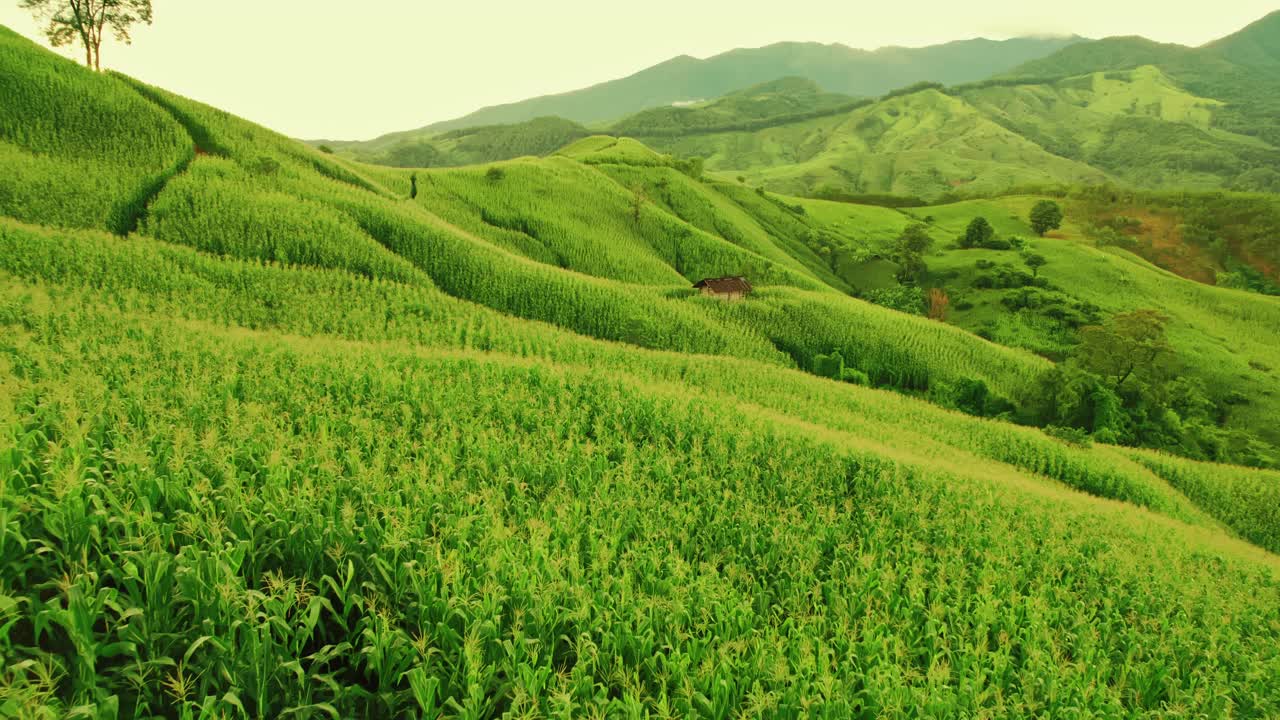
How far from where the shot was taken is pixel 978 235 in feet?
343

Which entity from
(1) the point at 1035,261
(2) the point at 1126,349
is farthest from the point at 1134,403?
(1) the point at 1035,261

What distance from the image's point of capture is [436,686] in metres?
4.80

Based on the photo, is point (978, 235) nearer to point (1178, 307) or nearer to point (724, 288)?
point (1178, 307)

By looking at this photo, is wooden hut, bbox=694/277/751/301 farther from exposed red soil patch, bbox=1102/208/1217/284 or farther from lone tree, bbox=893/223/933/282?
exposed red soil patch, bbox=1102/208/1217/284

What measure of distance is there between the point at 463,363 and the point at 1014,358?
59.1 metres

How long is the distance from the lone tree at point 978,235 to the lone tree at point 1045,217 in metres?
20.1

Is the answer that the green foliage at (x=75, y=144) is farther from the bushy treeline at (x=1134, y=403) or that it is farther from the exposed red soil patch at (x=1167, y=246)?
the exposed red soil patch at (x=1167, y=246)

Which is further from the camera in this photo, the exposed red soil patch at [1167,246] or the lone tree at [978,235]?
the exposed red soil patch at [1167,246]

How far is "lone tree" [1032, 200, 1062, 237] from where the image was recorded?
114625 millimetres

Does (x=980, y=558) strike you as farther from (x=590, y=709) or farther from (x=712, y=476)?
(x=590, y=709)

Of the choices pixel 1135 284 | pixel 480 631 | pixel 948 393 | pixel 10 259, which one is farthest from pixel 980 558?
pixel 1135 284

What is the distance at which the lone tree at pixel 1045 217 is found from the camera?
115m

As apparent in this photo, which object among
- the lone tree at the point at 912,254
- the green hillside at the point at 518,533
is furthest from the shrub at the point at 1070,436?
the lone tree at the point at 912,254

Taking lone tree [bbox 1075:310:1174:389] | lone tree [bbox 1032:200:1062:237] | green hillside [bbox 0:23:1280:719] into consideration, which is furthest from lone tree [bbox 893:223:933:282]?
green hillside [bbox 0:23:1280:719]
